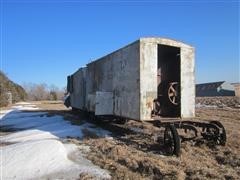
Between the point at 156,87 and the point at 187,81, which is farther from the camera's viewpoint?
the point at 187,81

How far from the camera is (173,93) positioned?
39.5 ft

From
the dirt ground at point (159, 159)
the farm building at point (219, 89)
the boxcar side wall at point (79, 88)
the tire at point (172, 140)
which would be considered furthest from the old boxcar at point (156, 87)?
the farm building at point (219, 89)

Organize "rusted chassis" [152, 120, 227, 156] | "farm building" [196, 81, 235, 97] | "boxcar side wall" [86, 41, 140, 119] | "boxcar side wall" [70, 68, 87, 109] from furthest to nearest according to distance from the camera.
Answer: "farm building" [196, 81, 235, 97], "boxcar side wall" [70, 68, 87, 109], "boxcar side wall" [86, 41, 140, 119], "rusted chassis" [152, 120, 227, 156]

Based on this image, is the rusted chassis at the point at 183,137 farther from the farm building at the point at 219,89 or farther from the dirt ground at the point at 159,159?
the farm building at the point at 219,89

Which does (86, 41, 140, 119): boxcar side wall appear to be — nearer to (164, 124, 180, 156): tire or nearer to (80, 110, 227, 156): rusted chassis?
(80, 110, 227, 156): rusted chassis

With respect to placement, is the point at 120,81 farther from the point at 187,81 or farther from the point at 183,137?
the point at 183,137

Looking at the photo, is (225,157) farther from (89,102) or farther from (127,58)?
(89,102)

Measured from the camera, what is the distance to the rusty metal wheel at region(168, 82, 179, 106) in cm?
1199

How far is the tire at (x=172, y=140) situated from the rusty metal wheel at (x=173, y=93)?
2.12 metres

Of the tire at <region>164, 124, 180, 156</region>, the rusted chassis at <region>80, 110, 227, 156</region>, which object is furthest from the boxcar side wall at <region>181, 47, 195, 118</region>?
the tire at <region>164, 124, 180, 156</region>

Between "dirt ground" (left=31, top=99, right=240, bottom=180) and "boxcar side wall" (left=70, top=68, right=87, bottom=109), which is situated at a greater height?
"boxcar side wall" (left=70, top=68, right=87, bottom=109)

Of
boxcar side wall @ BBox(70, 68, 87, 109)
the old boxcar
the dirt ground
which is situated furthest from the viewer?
boxcar side wall @ BBox(70, 68, 87, 109)

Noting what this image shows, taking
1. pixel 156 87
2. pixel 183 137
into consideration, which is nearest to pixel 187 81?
pixel 156 87

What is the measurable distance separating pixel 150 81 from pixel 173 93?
1428mm
